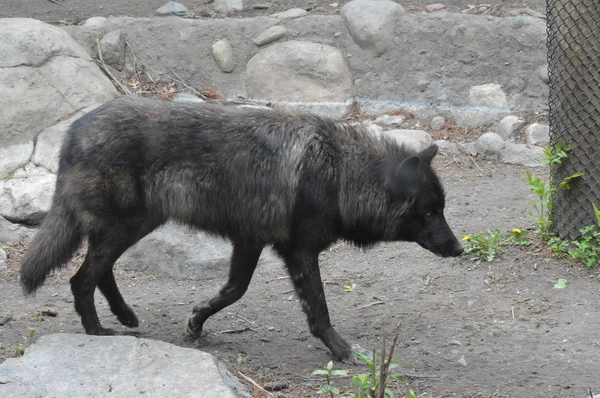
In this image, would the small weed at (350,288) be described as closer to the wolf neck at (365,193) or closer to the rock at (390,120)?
the wolf neck at (365,193)

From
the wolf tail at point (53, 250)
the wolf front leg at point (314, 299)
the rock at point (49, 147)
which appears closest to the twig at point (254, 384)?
the wolf front leg at point (314, 299)

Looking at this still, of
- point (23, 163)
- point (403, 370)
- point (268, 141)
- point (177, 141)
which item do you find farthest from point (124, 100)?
point (23, 163)

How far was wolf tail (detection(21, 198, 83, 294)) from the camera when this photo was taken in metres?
5.45

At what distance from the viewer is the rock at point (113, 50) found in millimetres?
10414

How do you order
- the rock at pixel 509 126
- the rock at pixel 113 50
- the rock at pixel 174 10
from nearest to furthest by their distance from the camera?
the rock at pixel 509 126
the rock at pixel 113 50
the rock at pixel 174 10

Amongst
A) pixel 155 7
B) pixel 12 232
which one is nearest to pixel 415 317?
pixel 12 232

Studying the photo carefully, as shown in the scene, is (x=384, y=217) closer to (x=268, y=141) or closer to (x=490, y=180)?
(x=268, y=141)

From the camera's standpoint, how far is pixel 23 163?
8.74m

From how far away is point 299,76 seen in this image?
1077 cm

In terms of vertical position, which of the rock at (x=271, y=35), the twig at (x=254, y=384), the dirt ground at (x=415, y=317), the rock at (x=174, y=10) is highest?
the rock at (x=174, y=10)

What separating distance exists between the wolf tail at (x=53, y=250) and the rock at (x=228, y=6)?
21.7ft

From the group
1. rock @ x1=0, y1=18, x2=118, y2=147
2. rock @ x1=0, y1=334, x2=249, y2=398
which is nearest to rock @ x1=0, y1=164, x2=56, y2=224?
rock @ x1=0, y1=18, x2=118, y2=147

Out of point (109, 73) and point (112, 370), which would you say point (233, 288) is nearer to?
point (112, 370)

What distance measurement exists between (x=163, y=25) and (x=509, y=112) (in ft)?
15.2
